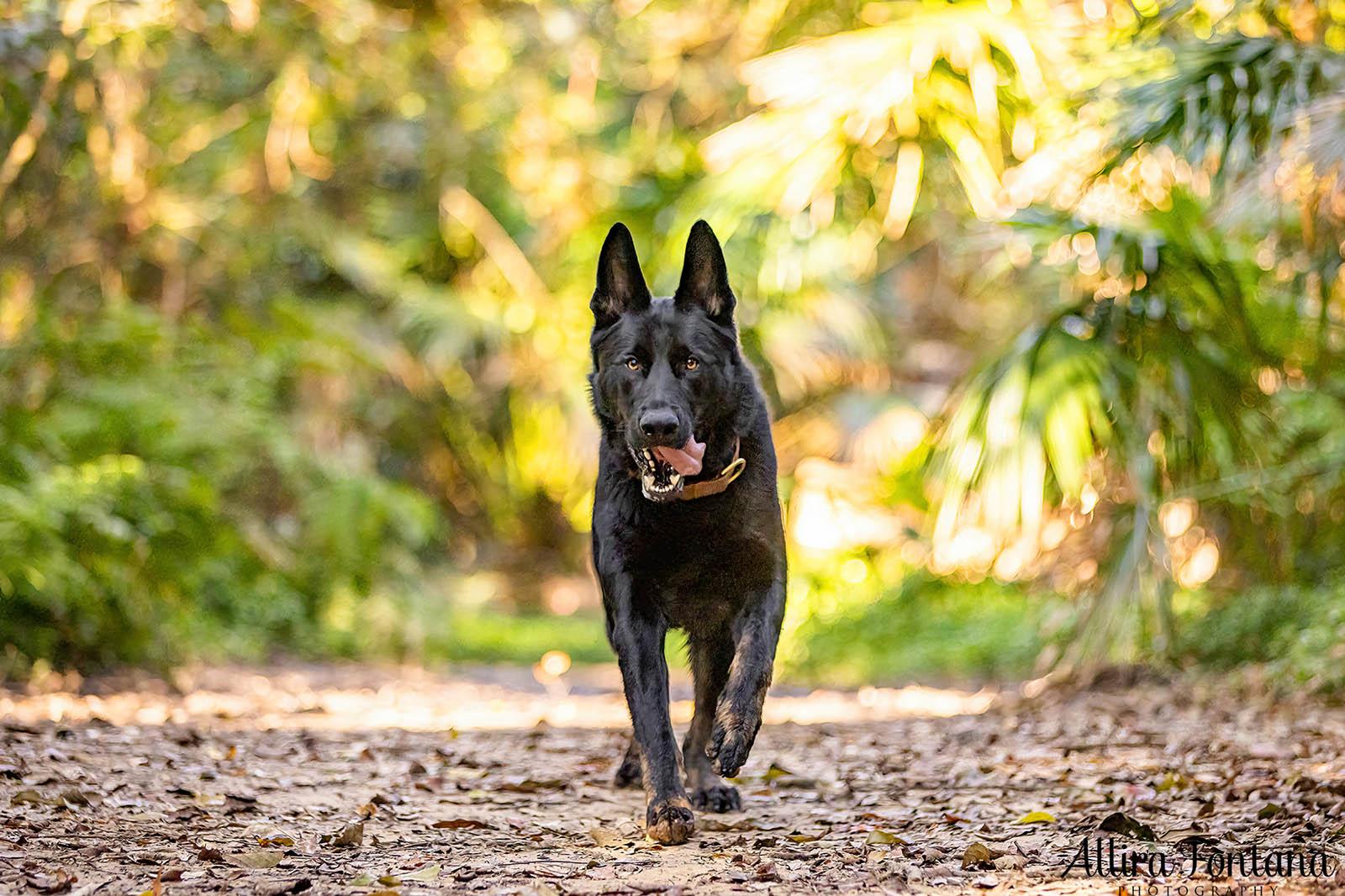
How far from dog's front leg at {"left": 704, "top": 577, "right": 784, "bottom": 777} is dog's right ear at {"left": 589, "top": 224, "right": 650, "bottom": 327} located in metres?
0.93

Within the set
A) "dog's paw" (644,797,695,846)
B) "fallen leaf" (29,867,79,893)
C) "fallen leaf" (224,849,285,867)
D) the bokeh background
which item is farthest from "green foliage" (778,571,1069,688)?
"fallen leaf" (29,867,79,893)

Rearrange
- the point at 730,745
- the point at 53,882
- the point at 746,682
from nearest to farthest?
the point at 53,882, the point at 730,745, the point at 746,682

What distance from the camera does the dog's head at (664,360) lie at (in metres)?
3.29

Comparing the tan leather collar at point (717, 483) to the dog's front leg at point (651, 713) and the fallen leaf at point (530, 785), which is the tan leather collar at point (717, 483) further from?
the fallen leaf at point (530, 785)

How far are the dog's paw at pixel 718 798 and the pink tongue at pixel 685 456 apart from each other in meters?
1.00

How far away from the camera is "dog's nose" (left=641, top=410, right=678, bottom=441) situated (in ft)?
10.4

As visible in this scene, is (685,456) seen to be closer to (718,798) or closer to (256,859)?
(718,798)

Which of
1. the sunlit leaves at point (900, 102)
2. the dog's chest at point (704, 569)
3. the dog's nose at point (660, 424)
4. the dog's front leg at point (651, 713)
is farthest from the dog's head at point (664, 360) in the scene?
the sunlit leaves at point (900, 102)

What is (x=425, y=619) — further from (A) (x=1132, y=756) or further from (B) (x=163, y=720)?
(A) (x=1132, y=756)

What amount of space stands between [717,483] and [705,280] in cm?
61

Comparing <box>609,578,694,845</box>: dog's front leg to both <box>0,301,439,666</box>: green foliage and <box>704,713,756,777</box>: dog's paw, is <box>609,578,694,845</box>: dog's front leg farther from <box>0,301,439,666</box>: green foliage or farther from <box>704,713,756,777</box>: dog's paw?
<box>0,301,439,666</box>: green foliage

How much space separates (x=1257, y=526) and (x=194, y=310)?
7.56 metres

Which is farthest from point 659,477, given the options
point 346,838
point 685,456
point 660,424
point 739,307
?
point 739,307

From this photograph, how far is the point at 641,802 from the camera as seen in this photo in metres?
3.78
